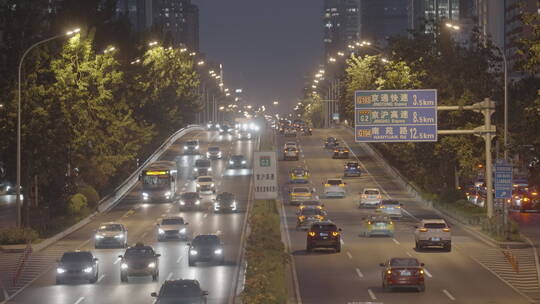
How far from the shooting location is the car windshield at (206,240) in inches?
1992

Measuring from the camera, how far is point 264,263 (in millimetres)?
35219

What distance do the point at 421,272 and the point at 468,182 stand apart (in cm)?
7138

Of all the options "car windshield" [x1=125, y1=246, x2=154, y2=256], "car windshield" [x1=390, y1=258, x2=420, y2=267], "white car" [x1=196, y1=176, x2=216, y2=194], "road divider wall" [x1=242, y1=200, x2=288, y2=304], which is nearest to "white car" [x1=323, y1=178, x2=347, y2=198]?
"white car" [x1=196, y1=176, x2=216, y2=194]

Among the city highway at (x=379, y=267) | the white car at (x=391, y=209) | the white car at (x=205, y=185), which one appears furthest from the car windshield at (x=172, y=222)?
the white car at (x=205, y=185)

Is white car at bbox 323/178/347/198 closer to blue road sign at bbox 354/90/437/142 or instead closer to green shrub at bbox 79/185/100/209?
green shrub at bbox 79/185/100/209

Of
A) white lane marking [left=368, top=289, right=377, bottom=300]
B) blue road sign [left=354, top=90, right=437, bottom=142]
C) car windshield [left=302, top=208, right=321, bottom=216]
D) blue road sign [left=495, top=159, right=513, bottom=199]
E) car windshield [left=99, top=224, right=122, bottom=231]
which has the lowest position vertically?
white lane marking [left=368, top=289, right=377, bottom=300]

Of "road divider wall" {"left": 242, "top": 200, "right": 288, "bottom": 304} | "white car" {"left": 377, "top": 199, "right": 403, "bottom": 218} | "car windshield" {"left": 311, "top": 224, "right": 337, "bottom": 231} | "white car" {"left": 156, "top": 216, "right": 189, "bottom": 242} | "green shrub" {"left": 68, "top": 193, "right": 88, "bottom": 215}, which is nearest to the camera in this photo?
"road divider wall" {"left": 242, "top": 200, "right": 288, "bottom": 304}

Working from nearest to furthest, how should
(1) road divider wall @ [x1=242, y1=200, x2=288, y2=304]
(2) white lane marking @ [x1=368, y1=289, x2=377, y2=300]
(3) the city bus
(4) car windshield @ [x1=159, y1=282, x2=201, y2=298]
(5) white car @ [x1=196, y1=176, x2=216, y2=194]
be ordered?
(1) road divider wall @ [x1=242, y1=200, x2=288, y2=304] < (4) car windshield @ [x1=159, y1=282, x2=201, y2=298] < (2) white lane marking @ [x1=368, y1=289, x2=377, y2=300] < (3) the city bus < (5) white car @ [x1=196, y1=176, x2=216, y2=194]

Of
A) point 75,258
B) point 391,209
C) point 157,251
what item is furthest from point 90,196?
point 75,258

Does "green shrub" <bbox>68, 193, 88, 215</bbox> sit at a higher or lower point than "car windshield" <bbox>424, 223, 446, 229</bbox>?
higher

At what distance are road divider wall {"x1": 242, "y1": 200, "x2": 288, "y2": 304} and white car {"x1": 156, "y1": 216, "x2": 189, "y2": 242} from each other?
18083 millimetres

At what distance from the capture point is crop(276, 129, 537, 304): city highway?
1594 inches

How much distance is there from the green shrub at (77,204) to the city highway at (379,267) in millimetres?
14619

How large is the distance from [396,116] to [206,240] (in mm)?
10722
